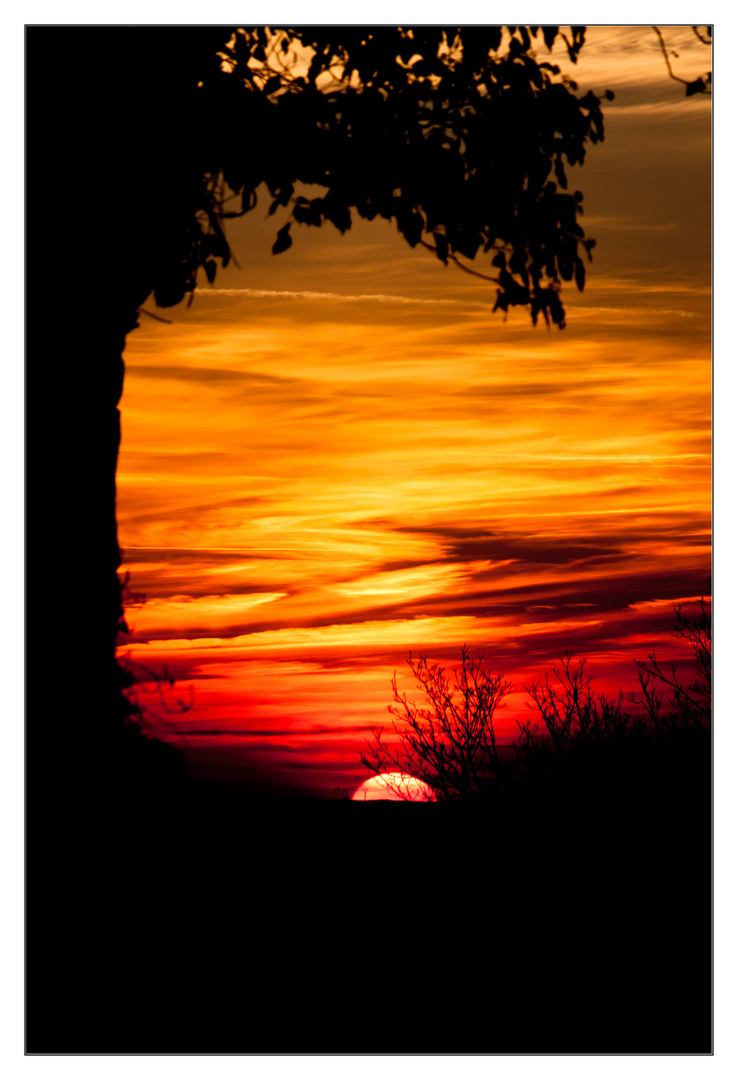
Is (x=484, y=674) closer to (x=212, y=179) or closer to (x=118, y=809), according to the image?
(x=118, y=809)

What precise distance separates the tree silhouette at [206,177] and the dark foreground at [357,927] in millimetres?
689

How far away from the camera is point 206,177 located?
501cm

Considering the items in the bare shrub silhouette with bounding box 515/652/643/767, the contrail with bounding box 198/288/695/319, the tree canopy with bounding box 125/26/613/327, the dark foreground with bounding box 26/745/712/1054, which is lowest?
the dark foreground with bounding box 26/745/712/1054

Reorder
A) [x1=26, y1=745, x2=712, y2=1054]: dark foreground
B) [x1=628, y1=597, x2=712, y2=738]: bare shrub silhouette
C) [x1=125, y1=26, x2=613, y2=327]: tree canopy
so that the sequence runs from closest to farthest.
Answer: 1. [x1=26, y1=745, x2=712, y2=1054]: dark foreground
2. [x1=628, y1=597, x2=712, y2=738]: bare shrub silhouette
3. [x1=125, y1=26, x2=613, y2=327]: tree canopy

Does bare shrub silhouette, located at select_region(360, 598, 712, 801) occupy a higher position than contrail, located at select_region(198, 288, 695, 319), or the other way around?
contrail, located at select_region(198, 288, 695, 319)

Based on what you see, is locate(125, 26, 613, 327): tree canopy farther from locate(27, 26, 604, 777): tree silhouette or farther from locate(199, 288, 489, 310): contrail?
locate(199, 288, 489, 310): contrail

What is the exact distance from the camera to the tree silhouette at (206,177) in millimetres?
4648

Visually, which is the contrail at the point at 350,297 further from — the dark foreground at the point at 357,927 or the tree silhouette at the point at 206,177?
the dark foreground at the point at 357,927

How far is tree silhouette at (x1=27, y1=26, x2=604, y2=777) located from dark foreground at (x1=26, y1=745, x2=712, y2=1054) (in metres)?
0.69

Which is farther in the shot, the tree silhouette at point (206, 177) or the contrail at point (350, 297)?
the contrail at point (350, 297)

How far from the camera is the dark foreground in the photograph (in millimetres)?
4266

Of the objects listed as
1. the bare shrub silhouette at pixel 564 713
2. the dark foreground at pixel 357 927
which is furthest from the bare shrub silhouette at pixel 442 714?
the dark foreground at pixel 357 927

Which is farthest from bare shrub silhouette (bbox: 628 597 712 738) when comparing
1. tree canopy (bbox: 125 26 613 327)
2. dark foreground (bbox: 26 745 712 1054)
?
tree canopy (bbox: 125 26 613 327)
